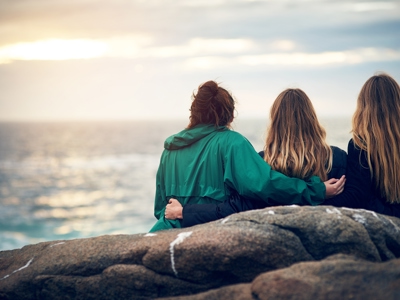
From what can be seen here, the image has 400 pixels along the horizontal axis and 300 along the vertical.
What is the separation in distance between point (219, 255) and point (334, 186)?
1.53m

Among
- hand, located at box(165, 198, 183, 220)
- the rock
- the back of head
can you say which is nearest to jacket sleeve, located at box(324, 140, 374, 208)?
the rock

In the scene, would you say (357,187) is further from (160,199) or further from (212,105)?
(160,199)

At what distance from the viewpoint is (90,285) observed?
4555 millimetres

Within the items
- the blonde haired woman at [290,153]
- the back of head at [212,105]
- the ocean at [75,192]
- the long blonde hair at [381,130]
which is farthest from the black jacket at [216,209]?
the ocean at [75,192]

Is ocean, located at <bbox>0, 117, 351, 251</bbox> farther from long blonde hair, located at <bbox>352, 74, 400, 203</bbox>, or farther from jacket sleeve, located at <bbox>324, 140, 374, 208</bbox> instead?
jacket sleeve, located at <bbox>324, 140, 374, 208</bbox>

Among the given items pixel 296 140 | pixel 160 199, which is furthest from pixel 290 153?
pixel 160 199

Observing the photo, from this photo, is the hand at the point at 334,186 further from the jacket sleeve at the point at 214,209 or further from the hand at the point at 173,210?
the hand at the point at 173,210

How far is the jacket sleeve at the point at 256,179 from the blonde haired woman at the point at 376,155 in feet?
1.57

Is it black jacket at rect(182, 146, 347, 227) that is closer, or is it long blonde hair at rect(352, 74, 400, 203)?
black jacket at rect(182, 146, 347, 227)

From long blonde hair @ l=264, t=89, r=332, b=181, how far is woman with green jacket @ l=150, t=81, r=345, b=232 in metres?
0.16

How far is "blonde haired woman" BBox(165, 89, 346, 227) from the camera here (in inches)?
197

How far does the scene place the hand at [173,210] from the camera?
515 cm


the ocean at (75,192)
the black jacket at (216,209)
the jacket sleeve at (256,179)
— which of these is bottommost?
the ocean at (75,192)

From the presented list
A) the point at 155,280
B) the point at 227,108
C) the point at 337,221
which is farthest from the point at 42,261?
the point at 337,221
